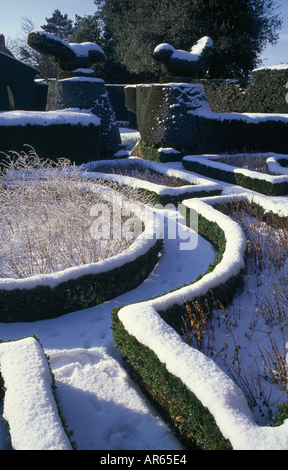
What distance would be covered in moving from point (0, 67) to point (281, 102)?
18.1 meters

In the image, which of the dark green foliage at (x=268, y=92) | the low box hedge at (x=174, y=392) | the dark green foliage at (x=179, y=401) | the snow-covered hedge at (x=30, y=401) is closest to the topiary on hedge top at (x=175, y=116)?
the dark green foliage at (x=268, y=92)

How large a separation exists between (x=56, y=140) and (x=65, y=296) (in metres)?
7.13

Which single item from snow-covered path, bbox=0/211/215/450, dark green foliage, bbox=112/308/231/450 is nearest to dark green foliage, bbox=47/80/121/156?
snow-covered path, bbox=0/211/215/450

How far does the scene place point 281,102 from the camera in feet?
43.1

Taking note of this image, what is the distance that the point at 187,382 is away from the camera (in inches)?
94.1

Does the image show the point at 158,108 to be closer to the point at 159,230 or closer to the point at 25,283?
the point at 159,230

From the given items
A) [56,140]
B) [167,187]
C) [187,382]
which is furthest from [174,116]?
[187,382]

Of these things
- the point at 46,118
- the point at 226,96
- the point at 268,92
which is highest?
the point at 226,96

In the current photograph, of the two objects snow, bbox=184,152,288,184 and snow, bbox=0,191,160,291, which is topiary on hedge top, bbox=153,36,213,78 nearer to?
snow, bbox=184,152,288,184

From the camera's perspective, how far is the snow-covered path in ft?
7.91

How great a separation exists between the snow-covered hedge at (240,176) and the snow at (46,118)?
3.47 m

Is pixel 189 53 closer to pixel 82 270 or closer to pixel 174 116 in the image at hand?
pixel 174 116

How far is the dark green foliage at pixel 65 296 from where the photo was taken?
12.1 feet
